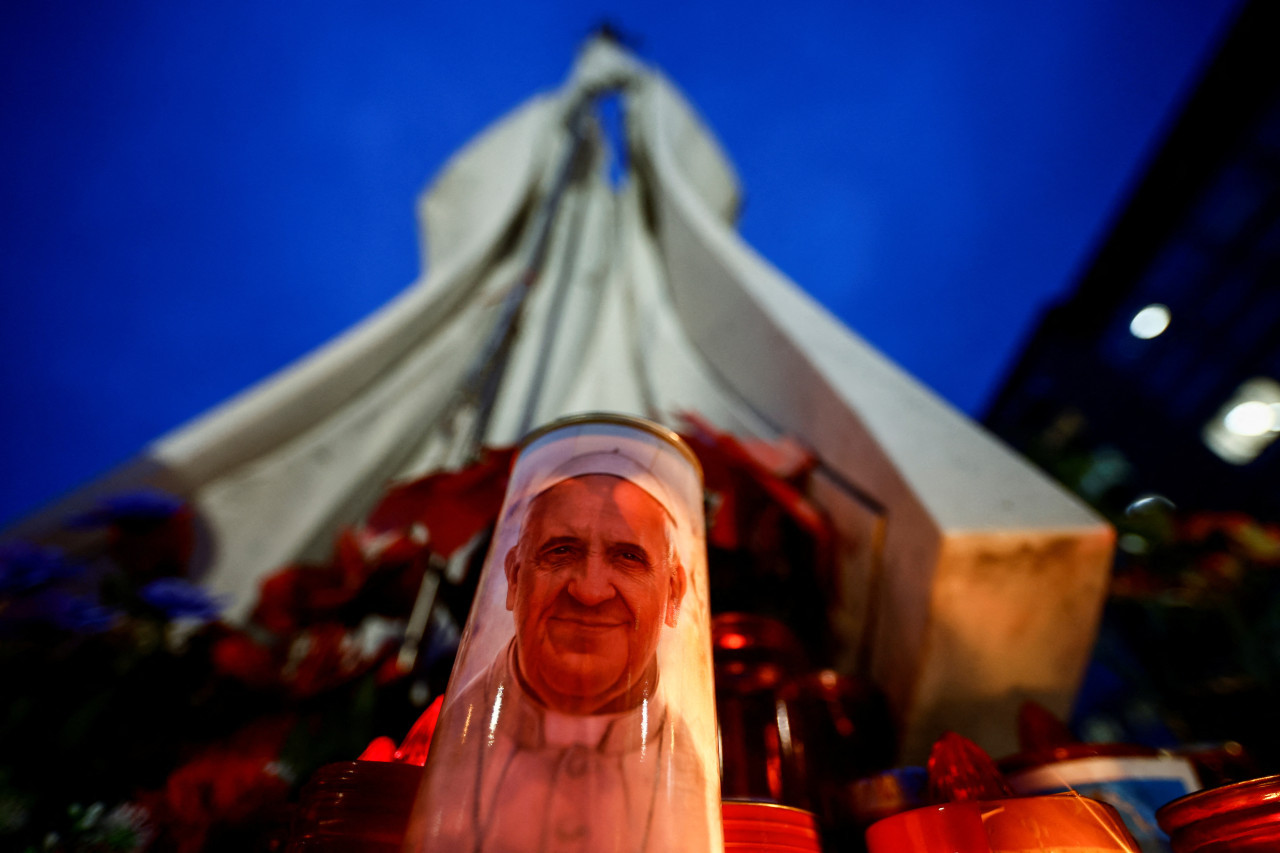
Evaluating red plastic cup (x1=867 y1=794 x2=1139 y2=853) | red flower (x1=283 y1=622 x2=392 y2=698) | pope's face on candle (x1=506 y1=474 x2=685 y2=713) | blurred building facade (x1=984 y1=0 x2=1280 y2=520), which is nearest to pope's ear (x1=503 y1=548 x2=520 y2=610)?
pope's face on candle (x1=506 y1=474 x2=685 y2=713)

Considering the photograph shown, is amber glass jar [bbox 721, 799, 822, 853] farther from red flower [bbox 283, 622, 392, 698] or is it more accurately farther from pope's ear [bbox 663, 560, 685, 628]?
red flower [bbox 283, 622, 392, 698]

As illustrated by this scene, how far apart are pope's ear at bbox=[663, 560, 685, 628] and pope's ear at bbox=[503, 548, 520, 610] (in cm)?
10

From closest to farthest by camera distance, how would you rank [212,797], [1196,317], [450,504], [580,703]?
1. [580,703]
2. [212,797]
3. [450,504]
4. [1196,317]

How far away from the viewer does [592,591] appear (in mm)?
423

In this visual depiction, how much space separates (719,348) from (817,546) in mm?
761

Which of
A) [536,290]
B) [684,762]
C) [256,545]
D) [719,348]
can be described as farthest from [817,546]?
[536,290]

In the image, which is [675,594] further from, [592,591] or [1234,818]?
[1234,818]

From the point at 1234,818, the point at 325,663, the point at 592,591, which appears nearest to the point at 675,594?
the point at 592,591

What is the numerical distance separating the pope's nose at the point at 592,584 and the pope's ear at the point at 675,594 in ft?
0.12

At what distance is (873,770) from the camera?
65 cm

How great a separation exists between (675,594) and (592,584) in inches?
2.2

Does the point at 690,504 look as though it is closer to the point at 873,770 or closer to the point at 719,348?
the point at 873,770

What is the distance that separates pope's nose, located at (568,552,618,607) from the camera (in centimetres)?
42

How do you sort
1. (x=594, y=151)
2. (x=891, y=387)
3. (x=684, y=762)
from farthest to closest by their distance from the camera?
(x=594, y=151)
(x=891, y=387)
(x=684, y=762)
